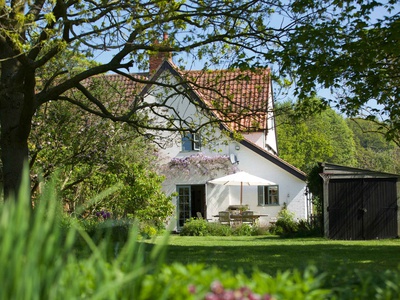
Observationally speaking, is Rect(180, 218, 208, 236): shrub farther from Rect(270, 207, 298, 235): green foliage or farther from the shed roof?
the shed roof

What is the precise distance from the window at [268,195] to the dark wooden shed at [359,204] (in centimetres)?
906

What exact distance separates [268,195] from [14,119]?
18806mm

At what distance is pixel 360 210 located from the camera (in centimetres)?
2227

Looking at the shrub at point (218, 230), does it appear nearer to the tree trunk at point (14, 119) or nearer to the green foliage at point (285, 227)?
the green foliage at point (285, 227)

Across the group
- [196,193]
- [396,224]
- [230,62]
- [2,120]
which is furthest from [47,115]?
[196,193]

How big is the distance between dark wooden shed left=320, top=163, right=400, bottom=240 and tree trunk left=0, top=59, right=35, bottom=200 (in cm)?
1116

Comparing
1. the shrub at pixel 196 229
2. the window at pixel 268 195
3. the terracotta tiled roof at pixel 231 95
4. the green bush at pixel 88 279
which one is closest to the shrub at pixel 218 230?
the shrub at pixel 196 229

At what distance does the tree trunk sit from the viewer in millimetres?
13500

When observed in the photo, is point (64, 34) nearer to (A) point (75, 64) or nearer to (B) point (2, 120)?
(B) point (2, 120)

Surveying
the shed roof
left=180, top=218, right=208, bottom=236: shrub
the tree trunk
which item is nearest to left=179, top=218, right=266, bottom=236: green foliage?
left=180, top=218, right=208, bottom=236: shrub

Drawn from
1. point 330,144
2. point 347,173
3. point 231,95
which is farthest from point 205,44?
point 330,144

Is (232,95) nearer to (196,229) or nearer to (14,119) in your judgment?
(14,119)

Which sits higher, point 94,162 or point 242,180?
point 94,162

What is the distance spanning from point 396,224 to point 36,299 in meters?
20.7
